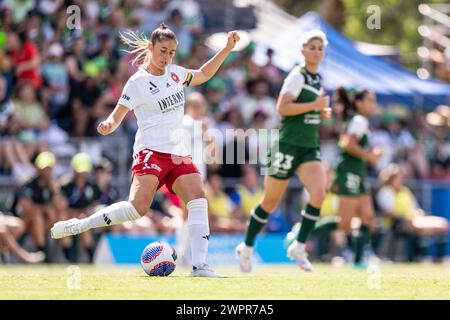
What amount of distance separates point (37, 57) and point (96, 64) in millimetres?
1256

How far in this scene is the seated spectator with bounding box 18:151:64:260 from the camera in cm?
1861

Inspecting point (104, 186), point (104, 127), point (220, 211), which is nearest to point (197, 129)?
point (104, 186)

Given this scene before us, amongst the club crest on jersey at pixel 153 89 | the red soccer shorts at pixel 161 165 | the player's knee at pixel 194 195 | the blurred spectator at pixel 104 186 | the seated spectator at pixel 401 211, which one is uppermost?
the club crest on jersey at pixel 153 89

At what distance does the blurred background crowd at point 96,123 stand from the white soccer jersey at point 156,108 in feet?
19.9

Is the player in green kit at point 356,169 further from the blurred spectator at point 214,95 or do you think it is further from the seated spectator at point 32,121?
the seated spectator at point 32,121

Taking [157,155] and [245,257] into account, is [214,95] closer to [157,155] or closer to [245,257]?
[245,257]

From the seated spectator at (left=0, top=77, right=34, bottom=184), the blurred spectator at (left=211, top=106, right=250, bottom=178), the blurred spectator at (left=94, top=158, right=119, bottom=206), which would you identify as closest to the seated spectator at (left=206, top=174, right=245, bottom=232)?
the blurred spectator at (left=211, top=106, right=250, bottom=178)

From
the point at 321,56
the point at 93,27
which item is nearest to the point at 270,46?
the point at 93,27

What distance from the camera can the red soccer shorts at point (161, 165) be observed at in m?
10.6

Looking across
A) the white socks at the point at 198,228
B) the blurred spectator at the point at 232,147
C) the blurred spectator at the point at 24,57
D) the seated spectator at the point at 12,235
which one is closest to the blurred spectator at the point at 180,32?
the blurred spectator at the point at 232,147

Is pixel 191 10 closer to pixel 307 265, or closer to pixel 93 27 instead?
pixel 93 27

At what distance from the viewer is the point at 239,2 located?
964 inches

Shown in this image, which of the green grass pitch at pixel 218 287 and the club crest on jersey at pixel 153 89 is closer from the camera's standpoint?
the green grass pitch at pixel 218 287

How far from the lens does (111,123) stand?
34.0ft
